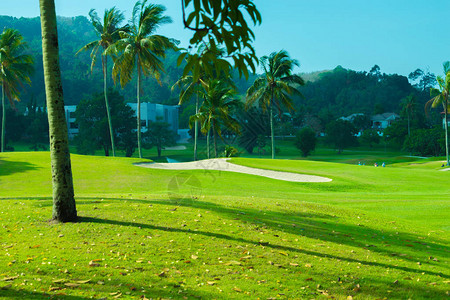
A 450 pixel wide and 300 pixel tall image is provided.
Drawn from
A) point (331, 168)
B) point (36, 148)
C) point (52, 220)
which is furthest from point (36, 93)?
point (52, 220)

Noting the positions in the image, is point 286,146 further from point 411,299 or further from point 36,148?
point 411,299

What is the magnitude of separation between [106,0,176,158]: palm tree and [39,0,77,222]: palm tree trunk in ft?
93.8

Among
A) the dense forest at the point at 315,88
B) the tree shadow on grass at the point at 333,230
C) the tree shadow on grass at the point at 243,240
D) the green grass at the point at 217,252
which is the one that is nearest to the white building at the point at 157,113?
the dense forest at the point at 315,88

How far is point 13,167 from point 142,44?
17986mm

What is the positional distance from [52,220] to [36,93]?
11240 centimetres

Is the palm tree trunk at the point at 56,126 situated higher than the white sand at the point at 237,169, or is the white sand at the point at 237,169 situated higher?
the palm tree trunk at the point at 56,126

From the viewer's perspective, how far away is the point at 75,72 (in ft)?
401

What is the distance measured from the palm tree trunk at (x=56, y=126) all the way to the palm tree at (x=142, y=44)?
2858 centimetres

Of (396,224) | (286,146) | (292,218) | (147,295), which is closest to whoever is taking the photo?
(147,295)

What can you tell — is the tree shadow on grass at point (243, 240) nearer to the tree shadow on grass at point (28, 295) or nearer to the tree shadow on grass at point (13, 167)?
the tree shadow on grass at point (28, 295)

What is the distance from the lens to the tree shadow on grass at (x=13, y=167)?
2232 centimetres

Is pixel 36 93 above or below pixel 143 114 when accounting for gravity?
above

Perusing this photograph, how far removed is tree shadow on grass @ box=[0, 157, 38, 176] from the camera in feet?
73.2

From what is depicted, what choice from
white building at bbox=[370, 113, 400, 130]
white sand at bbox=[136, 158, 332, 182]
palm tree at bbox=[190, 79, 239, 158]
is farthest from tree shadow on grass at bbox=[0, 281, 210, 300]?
white building at bbox=[370, 113, 400, 130]
